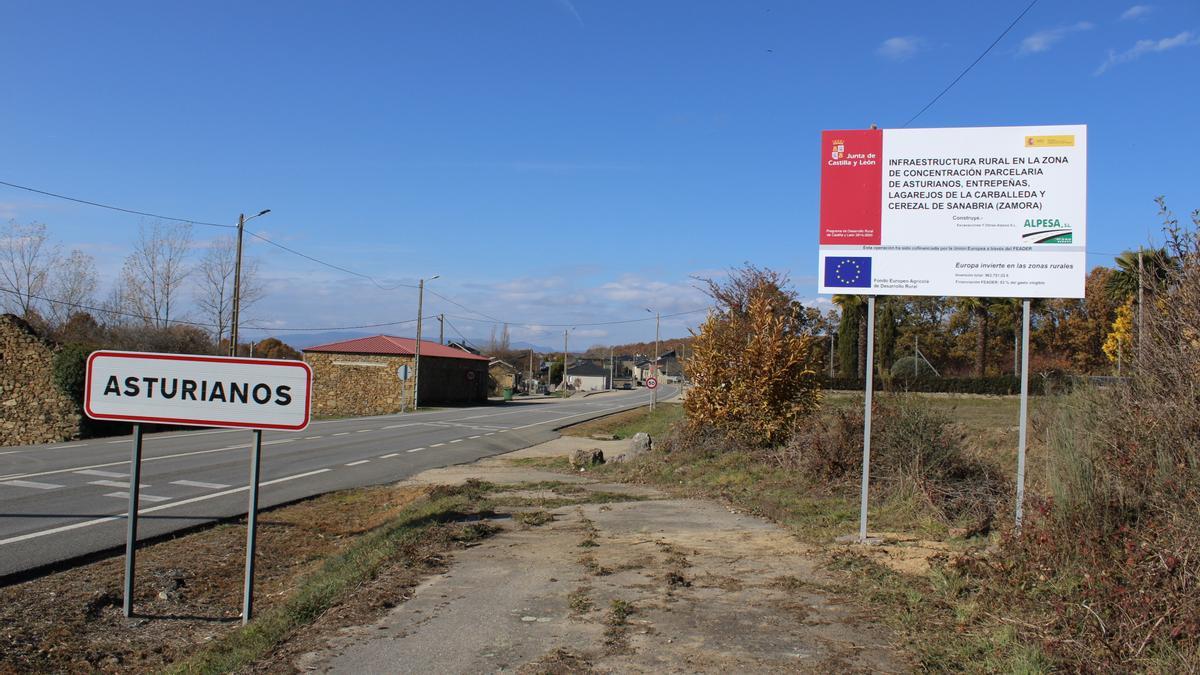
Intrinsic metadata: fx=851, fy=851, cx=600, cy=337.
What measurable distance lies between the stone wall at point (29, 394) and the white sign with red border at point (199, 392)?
2407cm

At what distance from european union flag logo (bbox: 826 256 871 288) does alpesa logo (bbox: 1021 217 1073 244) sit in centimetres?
A: 138

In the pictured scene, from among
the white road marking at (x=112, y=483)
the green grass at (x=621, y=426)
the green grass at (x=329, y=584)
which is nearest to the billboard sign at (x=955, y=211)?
the green grass at (x=329, y=584)

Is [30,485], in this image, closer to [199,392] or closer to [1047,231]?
[199,392]

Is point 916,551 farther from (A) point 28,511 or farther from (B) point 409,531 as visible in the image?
(A) point 28,511

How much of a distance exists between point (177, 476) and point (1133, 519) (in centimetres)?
1423

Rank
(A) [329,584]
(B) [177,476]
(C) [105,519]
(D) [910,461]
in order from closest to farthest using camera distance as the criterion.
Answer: (A) [329,584], (D) [910,461], (C) [105,519], (B) [177,476]

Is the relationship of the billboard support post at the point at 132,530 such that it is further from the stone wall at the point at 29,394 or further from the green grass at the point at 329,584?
the stone wall at the point at 29,394

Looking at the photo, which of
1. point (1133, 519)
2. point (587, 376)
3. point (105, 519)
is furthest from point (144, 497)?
point (587, 376)

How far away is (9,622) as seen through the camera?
6.03 meters

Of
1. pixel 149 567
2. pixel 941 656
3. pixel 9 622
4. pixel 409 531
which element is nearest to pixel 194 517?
pixel 149 567

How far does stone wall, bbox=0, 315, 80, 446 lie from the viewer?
1041 inches

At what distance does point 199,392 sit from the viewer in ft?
20.0

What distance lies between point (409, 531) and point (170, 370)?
3.17 m

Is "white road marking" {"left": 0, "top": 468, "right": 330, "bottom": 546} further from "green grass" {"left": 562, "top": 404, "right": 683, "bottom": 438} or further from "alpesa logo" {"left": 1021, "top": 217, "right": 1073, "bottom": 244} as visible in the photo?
"green grass" {"left": 562, "top": 404, "right": 683, "bottom": 438}
